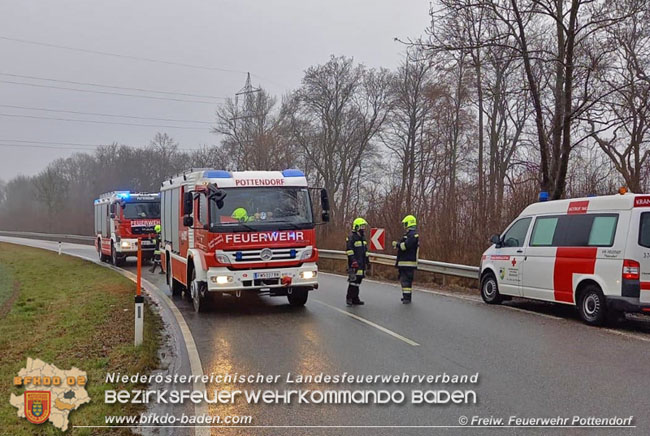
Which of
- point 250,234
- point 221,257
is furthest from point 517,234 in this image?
point 221,257

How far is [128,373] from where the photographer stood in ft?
22.7

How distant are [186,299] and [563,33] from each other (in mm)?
12932

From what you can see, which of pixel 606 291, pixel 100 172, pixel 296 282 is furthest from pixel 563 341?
pixel 100 172

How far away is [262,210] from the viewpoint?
1150cm

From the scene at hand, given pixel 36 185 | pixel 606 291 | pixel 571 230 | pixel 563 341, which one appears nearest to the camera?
pixel 563 341

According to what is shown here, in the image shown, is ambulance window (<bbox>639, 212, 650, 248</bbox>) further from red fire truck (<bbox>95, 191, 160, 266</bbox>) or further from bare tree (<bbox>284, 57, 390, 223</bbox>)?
bare tree (<bbox>284, 57, 390, 223</bbox>)

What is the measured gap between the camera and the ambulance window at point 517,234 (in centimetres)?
1185

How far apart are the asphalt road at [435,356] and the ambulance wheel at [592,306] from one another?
20 cm

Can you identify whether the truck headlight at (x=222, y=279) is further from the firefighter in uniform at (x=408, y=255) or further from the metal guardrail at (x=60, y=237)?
the metal guardrail at (x=60, y=237)

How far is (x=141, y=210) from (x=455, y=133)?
16.8m

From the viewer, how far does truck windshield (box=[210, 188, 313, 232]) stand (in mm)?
11227

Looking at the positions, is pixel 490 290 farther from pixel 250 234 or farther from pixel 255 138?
pixel 255 138

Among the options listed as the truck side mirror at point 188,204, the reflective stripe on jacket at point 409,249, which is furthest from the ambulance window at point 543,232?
the truck side mirror at point 188,204

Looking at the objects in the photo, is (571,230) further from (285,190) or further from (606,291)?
(285,190)
